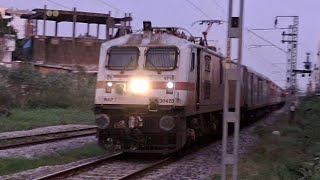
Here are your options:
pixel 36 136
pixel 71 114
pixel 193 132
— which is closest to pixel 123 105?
pixel 193 132

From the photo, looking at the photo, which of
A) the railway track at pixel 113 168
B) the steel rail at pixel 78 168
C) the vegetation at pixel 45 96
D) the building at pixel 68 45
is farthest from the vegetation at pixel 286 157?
the building at pixel 68 45

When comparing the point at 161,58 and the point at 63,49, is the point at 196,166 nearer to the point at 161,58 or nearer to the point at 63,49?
the point at 161,58

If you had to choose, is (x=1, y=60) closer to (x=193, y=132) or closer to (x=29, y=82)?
(x=29, y=82)

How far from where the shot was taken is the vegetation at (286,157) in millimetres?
10195

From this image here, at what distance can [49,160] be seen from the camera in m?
13.5

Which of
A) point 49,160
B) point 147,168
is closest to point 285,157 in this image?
point 147,168

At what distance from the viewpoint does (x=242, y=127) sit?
88.1ft

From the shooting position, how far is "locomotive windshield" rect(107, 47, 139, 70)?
13.7 metres

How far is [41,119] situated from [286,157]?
52.1 ft

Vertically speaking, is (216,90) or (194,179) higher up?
(216,90)

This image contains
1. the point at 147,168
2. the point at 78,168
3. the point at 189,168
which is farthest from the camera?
the point at 189,168

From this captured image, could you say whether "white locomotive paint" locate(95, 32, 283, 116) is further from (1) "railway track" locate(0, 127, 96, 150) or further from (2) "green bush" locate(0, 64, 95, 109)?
(2) "green bush" locate(0, 64, 95, 109)

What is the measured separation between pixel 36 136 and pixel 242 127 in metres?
10.9

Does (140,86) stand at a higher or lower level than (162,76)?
lower
